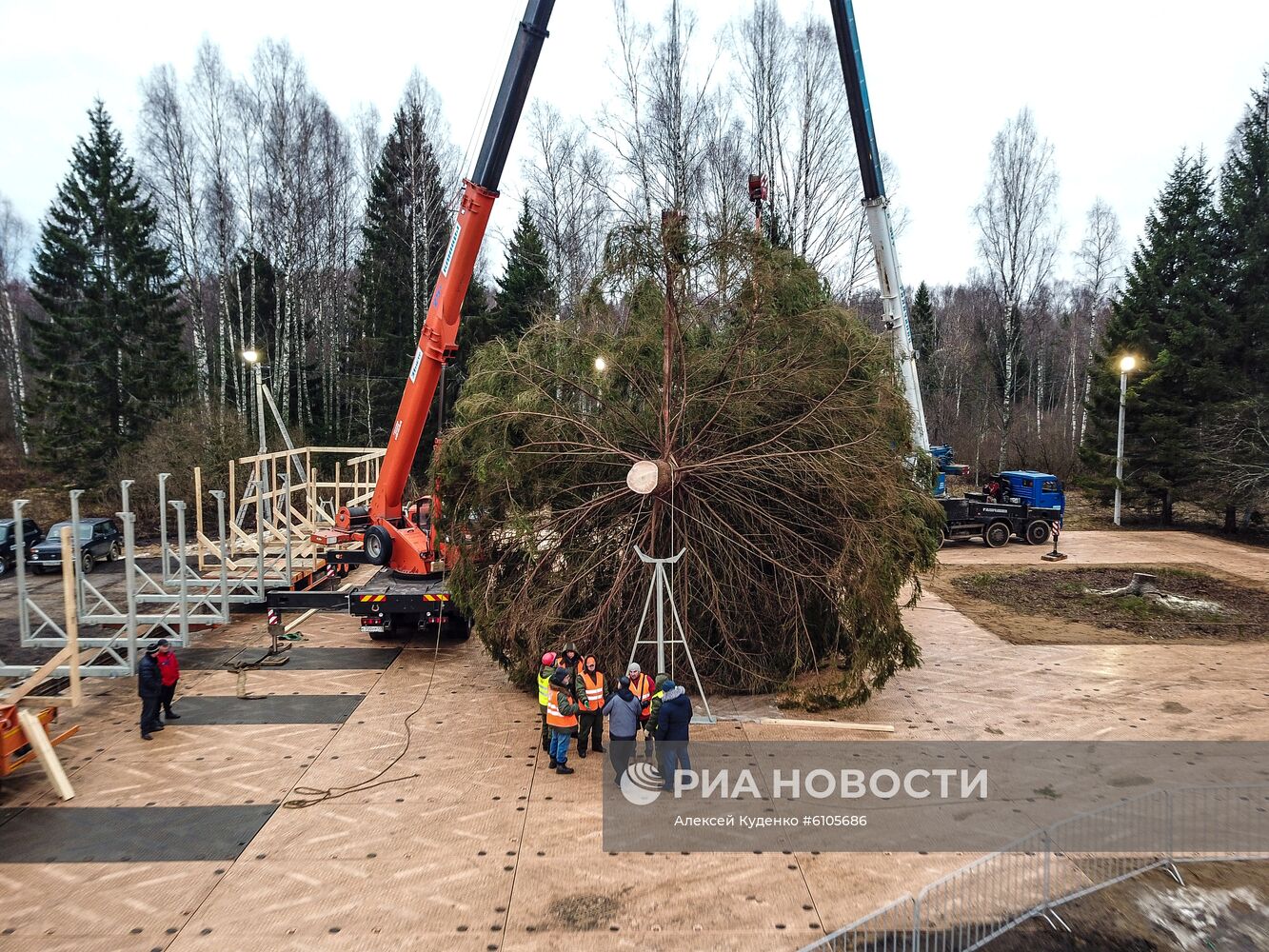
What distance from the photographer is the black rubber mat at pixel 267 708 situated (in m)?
9.97

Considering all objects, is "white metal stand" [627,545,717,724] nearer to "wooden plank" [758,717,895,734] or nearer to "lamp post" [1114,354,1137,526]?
"wooden plank" [758,717,895,734]

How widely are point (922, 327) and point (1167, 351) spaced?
66.1ft

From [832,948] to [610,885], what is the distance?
191cm

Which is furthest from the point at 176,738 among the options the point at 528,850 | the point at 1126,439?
the point at 1126,439

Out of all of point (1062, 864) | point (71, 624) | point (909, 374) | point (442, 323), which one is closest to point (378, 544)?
point (442, 323)

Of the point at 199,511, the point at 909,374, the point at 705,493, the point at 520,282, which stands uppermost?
the point at 520,282

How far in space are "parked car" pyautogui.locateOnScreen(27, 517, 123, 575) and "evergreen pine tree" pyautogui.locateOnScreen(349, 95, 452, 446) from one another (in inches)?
442

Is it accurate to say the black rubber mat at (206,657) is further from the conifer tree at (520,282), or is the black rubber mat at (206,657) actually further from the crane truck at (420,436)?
the conifer tree at (520,282)

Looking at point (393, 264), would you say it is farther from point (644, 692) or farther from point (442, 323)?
point (644, 692)

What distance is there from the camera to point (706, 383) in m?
10.6

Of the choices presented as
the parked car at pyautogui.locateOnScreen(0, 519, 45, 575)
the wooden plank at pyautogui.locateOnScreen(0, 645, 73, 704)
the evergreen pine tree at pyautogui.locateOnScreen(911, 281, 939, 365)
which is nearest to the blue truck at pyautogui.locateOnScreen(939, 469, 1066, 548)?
the wooden plank at pyautogui.locateOnScreen(0, 645, 73, 704)

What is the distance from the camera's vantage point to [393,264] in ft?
106

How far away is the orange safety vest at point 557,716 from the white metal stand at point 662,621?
121 cm

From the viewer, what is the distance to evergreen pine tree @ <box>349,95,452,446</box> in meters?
30.5
